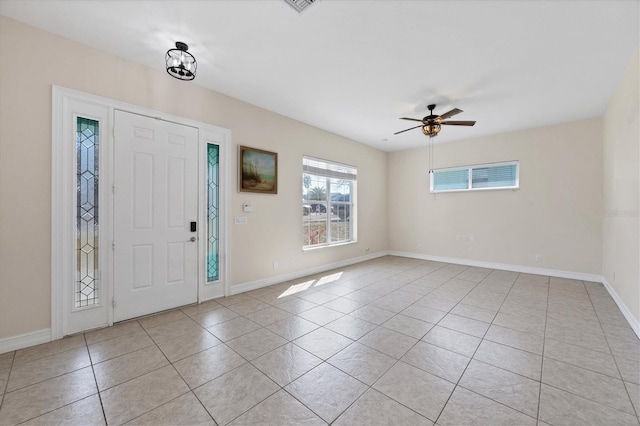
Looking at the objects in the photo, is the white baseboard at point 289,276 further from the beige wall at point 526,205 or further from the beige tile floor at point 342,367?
the beige wall at point 526,205

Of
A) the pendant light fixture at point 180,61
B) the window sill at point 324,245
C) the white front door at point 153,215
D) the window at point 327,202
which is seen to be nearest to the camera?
the pendant light fixture at point 180,61

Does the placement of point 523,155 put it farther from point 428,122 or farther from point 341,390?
point 341,390

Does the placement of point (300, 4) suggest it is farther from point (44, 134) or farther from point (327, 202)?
point (327, 202)

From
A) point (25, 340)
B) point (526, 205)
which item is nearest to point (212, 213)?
point (25, 340)

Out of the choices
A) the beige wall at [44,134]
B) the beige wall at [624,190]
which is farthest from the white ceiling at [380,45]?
the beige wall at [624,190]

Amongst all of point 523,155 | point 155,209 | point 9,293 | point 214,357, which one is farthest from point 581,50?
point 9,293

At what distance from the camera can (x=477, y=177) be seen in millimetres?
5789

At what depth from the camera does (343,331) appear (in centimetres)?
271

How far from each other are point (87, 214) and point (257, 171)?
2116 millimetres

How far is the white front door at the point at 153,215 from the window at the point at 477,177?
214 inches

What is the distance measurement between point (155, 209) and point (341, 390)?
9.28 ft

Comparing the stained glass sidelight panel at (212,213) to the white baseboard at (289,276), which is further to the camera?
the white baseboard at (289,276)

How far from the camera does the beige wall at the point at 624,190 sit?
9.03 ft

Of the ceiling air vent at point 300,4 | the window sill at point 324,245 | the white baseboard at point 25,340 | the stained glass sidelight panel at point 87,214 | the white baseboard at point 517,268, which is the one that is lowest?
the white baseboard at point 25,340
